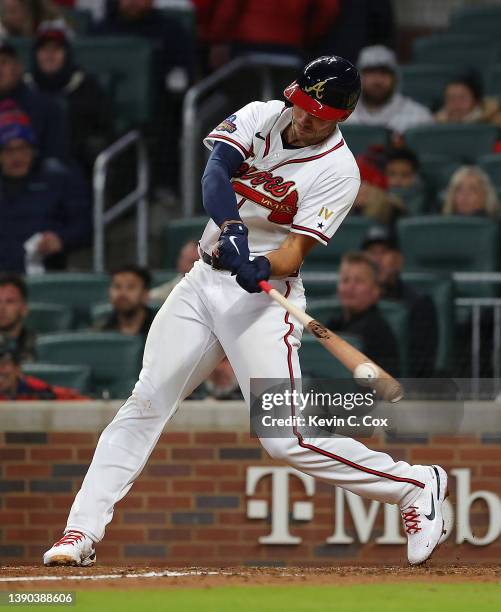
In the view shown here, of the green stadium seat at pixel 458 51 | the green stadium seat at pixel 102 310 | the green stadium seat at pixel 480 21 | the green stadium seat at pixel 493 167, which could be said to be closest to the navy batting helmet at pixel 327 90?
→ the green stadium seat at pixel 102 310

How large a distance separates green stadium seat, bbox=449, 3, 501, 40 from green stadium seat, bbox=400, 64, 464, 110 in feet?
2.15

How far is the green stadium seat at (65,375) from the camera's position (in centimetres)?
667

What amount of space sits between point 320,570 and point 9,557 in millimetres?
1875

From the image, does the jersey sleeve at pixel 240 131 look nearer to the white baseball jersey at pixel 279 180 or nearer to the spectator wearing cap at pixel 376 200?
the white baseball jersey at pixel 279 180

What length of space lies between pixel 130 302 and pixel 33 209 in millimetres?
1509

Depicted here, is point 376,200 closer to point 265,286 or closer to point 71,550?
point 265,286

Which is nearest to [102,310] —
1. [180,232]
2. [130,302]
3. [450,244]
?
[130,302]

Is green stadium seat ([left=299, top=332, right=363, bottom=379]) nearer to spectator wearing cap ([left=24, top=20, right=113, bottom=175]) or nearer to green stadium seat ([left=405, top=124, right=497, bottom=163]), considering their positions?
green stadium seat ([left=405, top=124, right=497, bottom=163])

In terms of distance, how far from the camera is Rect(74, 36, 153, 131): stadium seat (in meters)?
9.00

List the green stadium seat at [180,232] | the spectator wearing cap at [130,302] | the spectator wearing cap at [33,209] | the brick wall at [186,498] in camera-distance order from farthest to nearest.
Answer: the spectator wearing cap at [33,209] → the green stadium seat at [180,232] → the spectator wearing cap at [130,302] → the brick wall at [186,498]

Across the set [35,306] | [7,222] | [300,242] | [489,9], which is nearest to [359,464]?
[300,242]

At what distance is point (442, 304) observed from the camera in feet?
23.1

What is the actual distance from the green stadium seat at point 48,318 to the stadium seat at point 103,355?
485 millimetres

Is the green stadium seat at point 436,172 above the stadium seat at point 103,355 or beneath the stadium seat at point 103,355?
above
